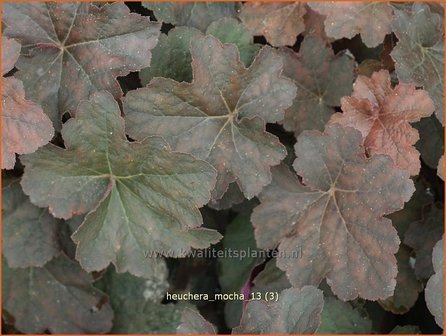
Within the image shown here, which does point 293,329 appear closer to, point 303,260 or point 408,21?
point 303,260

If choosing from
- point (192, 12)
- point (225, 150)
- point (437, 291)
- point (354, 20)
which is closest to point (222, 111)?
point (225, 150)

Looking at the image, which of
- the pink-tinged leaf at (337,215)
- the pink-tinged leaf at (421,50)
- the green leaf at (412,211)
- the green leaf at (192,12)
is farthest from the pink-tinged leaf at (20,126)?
the green leaf at (412,211)

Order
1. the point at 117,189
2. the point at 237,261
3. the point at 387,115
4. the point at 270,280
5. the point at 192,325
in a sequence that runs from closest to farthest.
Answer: the point at 192,325 → the point at 117,189 → the point at 387,115 → the point at 270,280 → the point at 237,261

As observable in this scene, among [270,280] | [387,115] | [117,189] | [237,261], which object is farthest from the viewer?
[237,261]

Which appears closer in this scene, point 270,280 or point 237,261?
point 270,280

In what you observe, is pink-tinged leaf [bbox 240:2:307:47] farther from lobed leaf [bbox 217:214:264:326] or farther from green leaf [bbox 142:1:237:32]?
lobed leaf [bbox 217:214:264:326]

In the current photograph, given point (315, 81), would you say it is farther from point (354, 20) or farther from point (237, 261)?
point (237, 261)

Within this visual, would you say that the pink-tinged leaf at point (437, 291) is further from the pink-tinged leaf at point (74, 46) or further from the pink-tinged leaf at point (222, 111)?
the pink-tinged leaf at point (74, 46)
